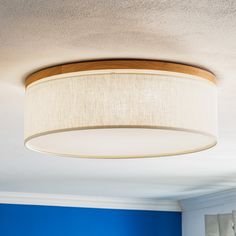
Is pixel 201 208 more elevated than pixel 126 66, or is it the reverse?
pixel 201 208

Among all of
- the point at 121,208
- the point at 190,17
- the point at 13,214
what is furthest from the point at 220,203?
the point at 190,17

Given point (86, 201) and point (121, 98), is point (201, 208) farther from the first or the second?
point (121, 98)

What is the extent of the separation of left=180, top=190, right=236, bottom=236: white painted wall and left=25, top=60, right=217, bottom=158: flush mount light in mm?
3689

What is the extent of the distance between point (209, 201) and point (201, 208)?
26 centimetres

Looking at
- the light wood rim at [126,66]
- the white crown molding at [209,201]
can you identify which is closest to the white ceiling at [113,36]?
the light wood rim at [126,66]

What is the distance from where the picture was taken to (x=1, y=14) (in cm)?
179

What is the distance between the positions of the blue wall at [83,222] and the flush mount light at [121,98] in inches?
161

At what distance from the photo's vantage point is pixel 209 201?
20.5ft

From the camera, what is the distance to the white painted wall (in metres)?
5.94

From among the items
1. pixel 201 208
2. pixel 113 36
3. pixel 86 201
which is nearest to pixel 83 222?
pixel 86 201

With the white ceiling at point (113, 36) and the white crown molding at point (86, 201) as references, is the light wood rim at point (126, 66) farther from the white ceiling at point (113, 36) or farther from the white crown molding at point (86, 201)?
the white crown molding at point (86, 201)

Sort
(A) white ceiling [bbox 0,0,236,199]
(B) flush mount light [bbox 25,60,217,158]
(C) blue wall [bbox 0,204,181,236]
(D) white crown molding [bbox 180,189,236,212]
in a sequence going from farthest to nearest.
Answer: (C) blue wall [bbox 0,204,181,236]
(D) white crown molding [bbox 180,189,236,212]
(B) flush mount light [bbox 25,60,217,158]
(A) white ceiling [bbox 0,0,236,199]

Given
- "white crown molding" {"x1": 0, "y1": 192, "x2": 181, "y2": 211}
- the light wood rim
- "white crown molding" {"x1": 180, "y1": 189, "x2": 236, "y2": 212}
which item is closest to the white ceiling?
the light wood rim

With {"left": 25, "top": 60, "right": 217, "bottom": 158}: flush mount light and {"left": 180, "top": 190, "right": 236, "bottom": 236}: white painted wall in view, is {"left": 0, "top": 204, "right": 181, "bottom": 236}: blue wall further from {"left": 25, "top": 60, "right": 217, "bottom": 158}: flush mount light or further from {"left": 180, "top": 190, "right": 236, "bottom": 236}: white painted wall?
{"left": 25, "top": 60, "right": 217, "bottom": 158}: flush mount light
